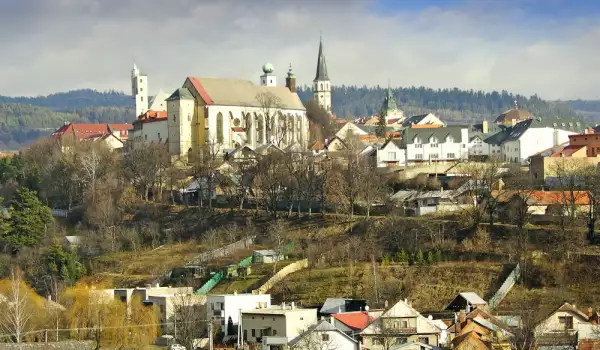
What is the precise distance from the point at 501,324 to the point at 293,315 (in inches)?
314

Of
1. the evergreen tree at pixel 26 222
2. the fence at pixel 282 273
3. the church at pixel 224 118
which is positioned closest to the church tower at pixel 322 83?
the church at pixel 224 118

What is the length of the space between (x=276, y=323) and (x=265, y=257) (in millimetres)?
13862

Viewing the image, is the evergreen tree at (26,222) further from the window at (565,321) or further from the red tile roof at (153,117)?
the window at (565,321)

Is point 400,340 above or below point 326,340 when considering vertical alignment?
below

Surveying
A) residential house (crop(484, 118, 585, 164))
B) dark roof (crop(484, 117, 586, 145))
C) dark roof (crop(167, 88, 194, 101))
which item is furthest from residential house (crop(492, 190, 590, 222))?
dark roof (crop(167, 88, 194, 101))

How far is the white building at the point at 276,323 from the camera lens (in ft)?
155

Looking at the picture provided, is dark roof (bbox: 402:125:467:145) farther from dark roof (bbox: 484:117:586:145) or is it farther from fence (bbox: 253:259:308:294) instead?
fence (bbox: 253:259:308:294)

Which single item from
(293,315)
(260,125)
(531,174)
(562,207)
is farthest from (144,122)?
(293,315)

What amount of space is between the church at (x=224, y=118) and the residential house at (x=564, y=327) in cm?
4956

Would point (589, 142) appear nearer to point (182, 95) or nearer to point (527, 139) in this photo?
point (527, 139)

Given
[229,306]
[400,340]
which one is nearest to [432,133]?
[229,306]

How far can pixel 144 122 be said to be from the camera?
9912 centimetres

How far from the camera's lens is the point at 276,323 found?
157ft

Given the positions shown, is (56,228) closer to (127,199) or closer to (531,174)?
(127,199)
